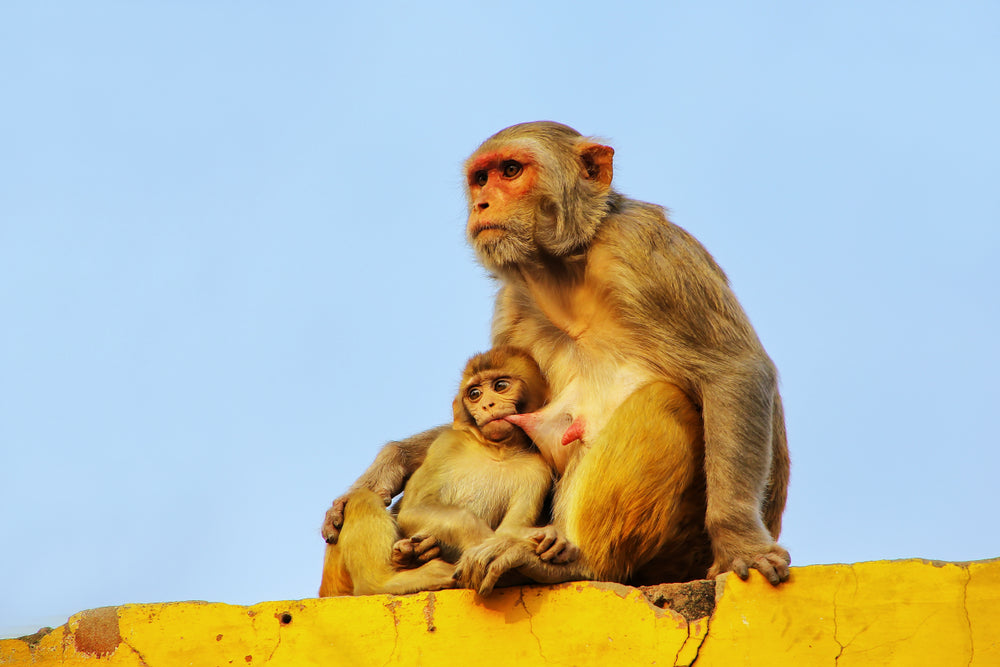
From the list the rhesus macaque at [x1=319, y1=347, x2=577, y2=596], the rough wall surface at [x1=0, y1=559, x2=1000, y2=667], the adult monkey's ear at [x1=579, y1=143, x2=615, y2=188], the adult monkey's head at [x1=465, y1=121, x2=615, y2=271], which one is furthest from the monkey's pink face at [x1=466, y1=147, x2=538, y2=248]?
the rough wall surface at [x1=0, y1=559, x2=1000, y2=667]

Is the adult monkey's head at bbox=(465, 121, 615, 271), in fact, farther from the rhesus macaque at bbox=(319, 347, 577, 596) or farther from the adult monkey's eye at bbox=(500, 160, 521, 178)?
the rhesus macaque at bbox=(319, 347, 577, 596)

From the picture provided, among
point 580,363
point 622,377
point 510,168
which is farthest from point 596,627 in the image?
point 510,168

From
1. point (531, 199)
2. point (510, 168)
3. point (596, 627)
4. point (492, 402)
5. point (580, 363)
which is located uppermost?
point (510, 168)

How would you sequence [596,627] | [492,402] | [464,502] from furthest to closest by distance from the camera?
[492,402], [464,502], [596,627]

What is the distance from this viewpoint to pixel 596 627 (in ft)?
11.0

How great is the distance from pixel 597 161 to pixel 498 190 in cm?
48

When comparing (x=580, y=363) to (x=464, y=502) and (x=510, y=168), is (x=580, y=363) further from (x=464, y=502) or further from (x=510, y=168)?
(x=510, y=168)

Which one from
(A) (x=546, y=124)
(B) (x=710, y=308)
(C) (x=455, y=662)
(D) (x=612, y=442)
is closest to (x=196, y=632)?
(C) (x=455, y=662)

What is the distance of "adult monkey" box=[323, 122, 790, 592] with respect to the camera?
3621mm

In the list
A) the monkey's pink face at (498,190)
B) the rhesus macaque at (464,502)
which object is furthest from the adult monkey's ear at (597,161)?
the rhesus macaque at (464,502)

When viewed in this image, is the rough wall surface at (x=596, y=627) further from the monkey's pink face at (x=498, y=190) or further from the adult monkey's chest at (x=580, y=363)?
the monkey's pink face at (x=498, y=190)

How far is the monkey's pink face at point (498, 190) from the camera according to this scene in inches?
168

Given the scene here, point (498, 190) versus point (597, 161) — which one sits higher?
point (597, 161)

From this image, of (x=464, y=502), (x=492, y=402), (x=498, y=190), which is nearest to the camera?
(x=464, y=502)
